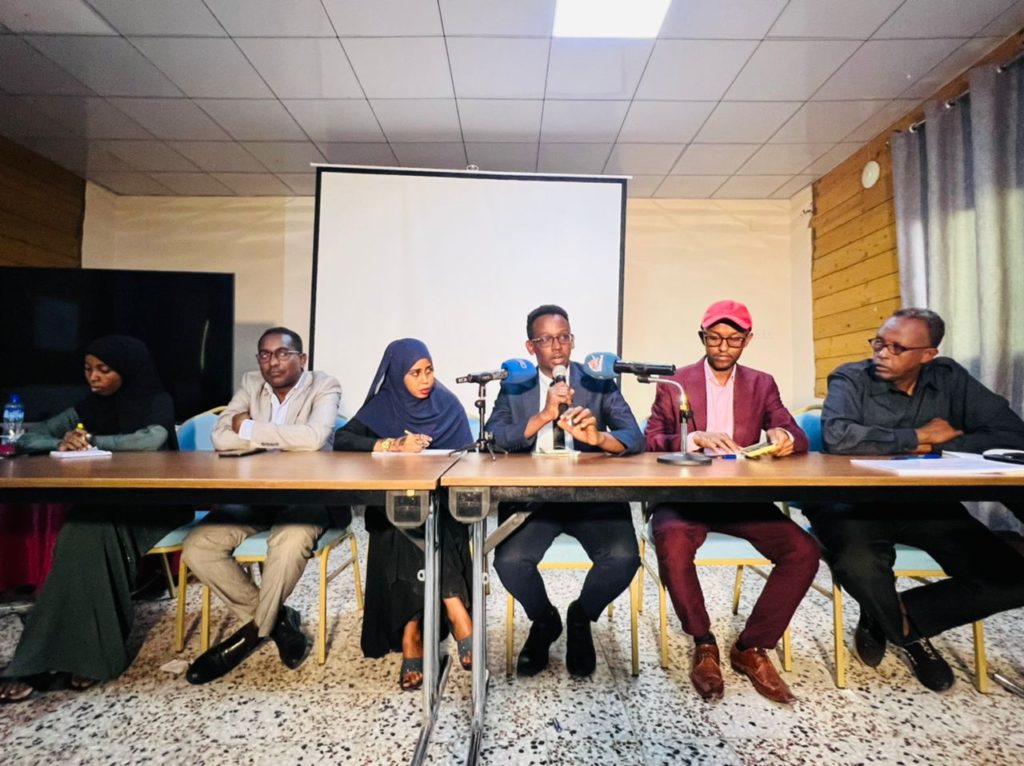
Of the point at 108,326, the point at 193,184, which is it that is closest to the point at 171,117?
the point at 193,184

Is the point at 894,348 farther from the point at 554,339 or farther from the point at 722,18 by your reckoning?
the point at 722,18

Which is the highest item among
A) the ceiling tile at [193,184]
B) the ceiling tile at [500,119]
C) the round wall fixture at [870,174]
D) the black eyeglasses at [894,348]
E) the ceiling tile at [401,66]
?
the ceiling tile at [500,119]

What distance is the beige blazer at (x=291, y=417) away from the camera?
1914mm

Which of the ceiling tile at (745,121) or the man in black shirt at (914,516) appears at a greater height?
the ceiling tile at (745,121)

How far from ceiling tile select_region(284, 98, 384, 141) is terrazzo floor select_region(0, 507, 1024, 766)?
9.99 ft

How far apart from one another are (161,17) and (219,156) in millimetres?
1463

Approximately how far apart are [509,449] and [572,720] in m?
0.82

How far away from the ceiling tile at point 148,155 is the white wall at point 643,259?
0.57m

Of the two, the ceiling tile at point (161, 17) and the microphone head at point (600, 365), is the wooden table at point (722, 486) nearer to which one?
the microphone head at point (600, 365)

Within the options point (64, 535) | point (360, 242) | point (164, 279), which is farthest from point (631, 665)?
point (164, 279)

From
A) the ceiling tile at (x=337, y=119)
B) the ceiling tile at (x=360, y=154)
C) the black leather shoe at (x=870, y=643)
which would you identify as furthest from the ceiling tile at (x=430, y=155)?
the black leather shoe at (x=870, y=643)

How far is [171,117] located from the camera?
3.35 metres

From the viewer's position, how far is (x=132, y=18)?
250 cm

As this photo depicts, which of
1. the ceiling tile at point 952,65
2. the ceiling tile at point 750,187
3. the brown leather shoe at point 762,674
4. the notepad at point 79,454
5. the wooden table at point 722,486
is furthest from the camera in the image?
the ceiling tile at point 750,187
